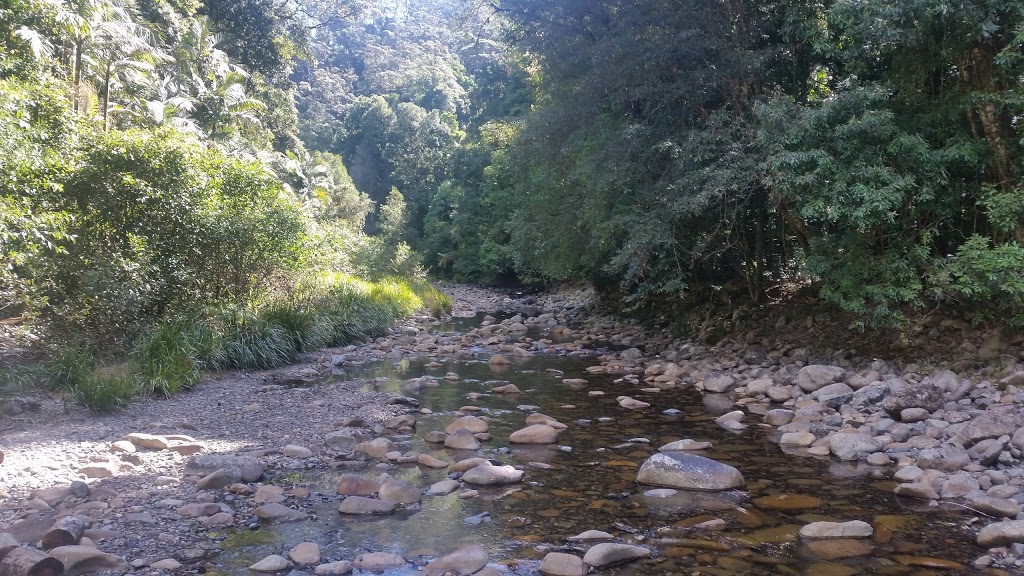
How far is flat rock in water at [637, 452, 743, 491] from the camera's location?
6.42 metres

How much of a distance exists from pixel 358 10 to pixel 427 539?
33.2m

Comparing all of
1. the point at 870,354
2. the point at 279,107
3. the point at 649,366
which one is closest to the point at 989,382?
the point at 870,354

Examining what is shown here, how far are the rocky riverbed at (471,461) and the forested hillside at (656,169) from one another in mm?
1756

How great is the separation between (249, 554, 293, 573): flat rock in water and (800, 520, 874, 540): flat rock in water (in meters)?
3.81

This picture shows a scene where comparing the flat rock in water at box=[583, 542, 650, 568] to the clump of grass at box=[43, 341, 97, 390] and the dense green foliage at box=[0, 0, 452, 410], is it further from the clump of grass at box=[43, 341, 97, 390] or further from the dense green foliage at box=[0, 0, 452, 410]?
the clump of grass at box=[43, 341, 97, 390]

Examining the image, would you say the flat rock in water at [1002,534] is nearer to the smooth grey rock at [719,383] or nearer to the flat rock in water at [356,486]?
the flat rock in water at [356,486]

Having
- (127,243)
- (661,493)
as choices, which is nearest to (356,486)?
(661,493)

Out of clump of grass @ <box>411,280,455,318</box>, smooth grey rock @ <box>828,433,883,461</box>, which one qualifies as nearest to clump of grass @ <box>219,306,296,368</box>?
smooth grey rock @ <box>828,433,883,461</box>

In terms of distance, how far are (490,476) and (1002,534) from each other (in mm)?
4080

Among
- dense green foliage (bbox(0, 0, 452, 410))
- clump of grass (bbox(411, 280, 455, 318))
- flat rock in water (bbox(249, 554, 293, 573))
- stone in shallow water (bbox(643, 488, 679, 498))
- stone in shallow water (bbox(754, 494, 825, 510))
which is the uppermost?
dense green foliage (bbox(0, 0, 452, 410))

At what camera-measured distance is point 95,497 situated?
575cm

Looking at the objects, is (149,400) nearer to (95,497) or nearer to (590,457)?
(95,497)

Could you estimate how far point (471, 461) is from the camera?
6988mm

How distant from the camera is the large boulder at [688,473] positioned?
642 centimetres
